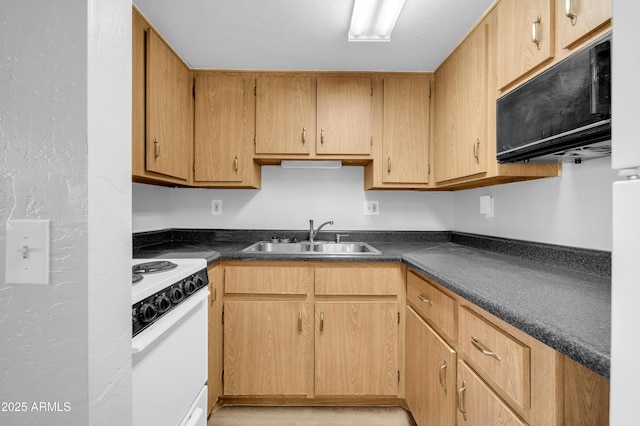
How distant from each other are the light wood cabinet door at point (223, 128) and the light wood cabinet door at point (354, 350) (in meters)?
1.09

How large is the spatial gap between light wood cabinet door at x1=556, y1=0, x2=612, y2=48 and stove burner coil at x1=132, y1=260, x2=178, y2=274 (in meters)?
1.65

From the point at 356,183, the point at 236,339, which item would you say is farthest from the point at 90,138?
the point at 356,183

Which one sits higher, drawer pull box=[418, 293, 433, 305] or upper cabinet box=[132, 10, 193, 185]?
upper cabinet box=[132, 10, 193, 185]

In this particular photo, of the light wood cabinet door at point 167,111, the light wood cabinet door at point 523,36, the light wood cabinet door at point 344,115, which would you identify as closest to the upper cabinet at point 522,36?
the light wood cabinet door at point 523,36

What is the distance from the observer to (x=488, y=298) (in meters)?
0.93

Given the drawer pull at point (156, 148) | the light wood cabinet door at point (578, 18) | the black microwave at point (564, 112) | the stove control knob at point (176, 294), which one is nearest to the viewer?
the black microwave at point (564, 112)

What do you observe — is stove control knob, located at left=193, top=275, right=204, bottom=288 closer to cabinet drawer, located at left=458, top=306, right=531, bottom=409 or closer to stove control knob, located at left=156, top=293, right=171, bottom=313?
stove control knob, located at left=156, top=293, right=171, bottom=313

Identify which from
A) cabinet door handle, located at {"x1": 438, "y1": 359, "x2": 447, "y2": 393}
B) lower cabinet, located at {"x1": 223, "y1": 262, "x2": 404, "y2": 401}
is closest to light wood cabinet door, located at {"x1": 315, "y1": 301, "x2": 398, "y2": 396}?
lower cabinet, located at {"x1": 223, "y1": 262, "x2": 404, "y2": 401}

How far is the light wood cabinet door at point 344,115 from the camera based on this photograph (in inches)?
82.9

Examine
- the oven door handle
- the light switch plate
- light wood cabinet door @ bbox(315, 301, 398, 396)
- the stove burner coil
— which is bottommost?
light wood cabinet door @ bbox(315, 301, 398, 396)

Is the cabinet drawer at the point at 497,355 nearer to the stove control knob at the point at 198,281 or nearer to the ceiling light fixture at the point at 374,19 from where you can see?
the stove control knob at the point at 198,281

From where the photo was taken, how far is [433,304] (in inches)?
55.0

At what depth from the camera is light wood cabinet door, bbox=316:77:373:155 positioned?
211 centimetres

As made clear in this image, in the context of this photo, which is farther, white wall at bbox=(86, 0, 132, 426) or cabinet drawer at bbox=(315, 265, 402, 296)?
cabinet drawer at bbox=(315, 265, 402, 296)
